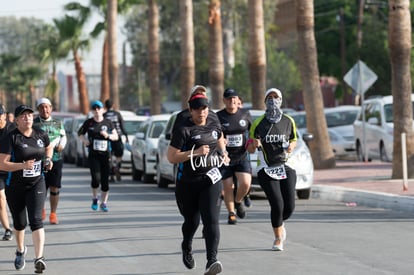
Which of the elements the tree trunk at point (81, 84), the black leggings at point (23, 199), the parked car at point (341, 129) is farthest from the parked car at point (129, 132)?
the tree trunk at point (81, 84)

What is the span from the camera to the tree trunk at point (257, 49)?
105 feet

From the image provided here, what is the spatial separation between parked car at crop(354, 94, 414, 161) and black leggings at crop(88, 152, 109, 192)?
38.3ft

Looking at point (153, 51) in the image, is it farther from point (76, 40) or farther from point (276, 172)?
point (276, 172)

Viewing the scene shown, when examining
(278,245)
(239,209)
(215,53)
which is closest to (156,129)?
(215,53)

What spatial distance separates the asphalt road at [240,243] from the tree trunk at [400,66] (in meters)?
3.09

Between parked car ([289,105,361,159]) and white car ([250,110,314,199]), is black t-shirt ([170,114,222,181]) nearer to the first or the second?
white car ([250,110,314,199])

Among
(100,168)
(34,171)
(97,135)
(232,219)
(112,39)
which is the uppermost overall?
(112,39)

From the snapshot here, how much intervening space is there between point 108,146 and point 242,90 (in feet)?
164

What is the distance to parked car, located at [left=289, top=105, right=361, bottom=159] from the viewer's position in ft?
119

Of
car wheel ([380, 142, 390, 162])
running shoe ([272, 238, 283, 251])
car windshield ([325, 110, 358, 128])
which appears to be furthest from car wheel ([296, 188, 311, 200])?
car windshield ([325, 110, 358, 128])

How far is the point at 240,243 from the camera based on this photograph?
45.4 ft

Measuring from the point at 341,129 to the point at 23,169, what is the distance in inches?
1025

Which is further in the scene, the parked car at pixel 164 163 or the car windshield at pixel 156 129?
the car windshield at pixel 156 129

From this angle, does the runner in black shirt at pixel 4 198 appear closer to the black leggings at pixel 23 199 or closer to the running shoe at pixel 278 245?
the black leggings at pixel 23 199
